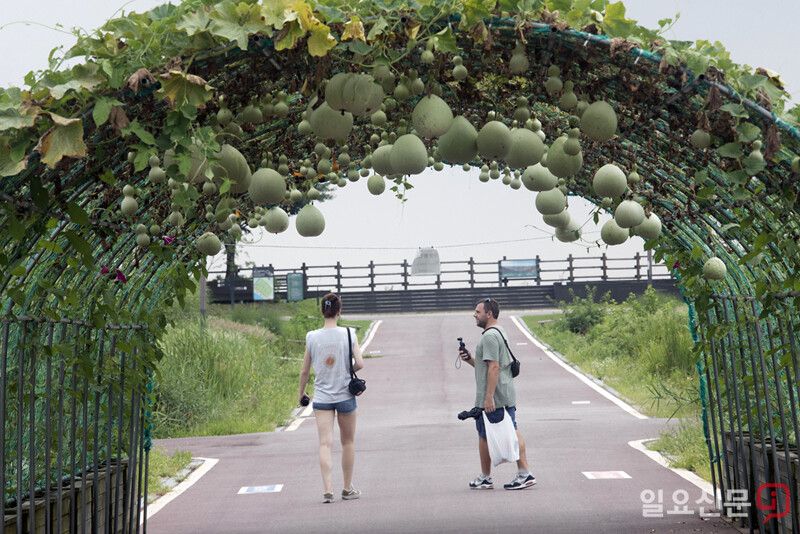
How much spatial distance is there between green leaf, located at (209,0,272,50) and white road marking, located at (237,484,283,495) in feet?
19.5

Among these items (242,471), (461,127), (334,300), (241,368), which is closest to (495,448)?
(334,300)

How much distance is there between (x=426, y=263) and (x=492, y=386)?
30.8 meters

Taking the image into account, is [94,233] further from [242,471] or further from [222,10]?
[242,471]

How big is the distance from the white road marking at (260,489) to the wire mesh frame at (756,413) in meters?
4.05

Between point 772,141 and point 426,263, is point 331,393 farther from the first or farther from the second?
point 426,263

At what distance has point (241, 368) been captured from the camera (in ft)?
50.2

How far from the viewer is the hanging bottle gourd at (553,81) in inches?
146

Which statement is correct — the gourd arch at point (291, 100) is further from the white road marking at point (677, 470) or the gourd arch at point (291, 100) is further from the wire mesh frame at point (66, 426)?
the white road marking at point (677, 470)

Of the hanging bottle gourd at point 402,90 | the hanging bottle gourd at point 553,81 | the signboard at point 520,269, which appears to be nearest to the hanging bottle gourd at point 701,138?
the hanging bottle gourd at point 553,81

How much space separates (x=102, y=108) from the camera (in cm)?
326

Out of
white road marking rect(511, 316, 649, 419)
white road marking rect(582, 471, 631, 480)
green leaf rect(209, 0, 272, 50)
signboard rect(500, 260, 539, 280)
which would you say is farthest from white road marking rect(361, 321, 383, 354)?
green leaf rect(209, 0, 272, 50)

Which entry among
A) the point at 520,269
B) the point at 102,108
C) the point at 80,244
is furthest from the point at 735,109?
the point at 520,269

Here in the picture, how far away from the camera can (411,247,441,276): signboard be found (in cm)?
3828

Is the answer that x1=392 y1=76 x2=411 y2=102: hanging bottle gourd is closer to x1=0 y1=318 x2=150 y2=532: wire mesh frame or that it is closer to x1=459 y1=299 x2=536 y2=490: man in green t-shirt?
x1=0 y1=318 x2=150 y2=532: wire mesh frame
